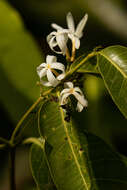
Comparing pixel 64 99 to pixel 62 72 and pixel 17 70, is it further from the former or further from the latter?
pixel 17 70

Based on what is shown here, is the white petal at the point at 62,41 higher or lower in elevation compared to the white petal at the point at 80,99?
higher

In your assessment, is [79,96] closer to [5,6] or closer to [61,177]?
[61,177]

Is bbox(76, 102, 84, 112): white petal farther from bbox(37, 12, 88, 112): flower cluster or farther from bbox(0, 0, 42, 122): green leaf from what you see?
bbox(0, 0, 42, 122): green leaf

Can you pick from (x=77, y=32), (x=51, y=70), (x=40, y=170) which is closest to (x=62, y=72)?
(x=51, y=70)

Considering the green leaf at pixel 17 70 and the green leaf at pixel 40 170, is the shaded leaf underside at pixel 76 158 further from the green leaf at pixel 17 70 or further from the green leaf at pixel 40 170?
the green leaf at pixel 17 70

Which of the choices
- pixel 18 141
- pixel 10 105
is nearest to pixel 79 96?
pixel 18 141

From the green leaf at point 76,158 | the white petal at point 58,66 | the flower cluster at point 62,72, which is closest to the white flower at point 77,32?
the flower cluster at point 62,72
